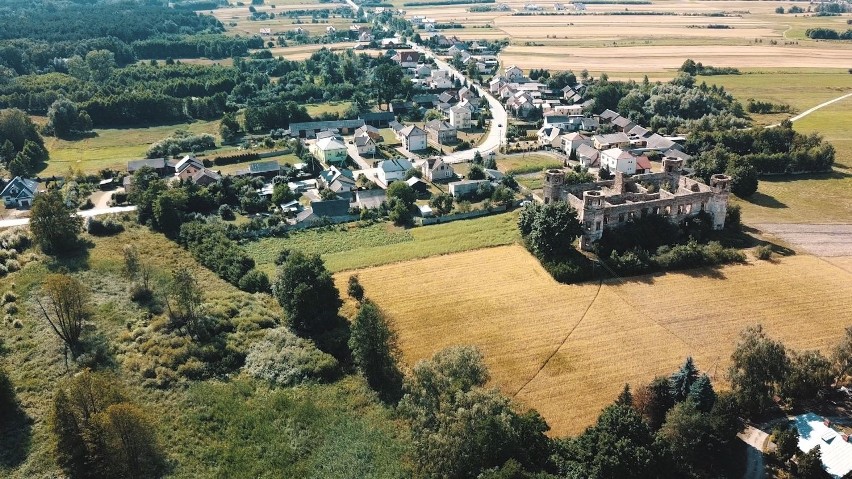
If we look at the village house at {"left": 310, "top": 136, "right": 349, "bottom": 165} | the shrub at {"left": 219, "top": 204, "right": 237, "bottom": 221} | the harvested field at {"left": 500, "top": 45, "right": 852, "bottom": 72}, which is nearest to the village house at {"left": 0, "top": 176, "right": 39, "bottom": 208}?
the shrub at {"left": 219, "top": 204, "right": 237, "bottom": 221}

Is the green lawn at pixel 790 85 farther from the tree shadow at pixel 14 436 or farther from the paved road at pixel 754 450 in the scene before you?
the tree shadow at pixel 14 436

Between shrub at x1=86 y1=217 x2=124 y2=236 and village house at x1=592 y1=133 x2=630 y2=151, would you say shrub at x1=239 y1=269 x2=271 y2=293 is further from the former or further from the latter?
village house at x1=592 y1=133 x2=630 y2=151

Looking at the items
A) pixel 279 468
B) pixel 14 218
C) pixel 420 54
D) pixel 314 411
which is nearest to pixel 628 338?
pixel 314 411

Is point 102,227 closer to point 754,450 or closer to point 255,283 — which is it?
point 255,283

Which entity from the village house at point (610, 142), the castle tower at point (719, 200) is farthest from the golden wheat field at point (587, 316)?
the village house at point (610, 142)

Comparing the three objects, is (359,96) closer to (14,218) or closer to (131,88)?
(131,88)

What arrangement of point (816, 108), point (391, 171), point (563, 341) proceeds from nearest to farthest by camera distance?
point (563, 341) → point (391, 171) → point (816, 108)

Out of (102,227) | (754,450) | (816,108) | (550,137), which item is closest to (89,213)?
(102,227)
